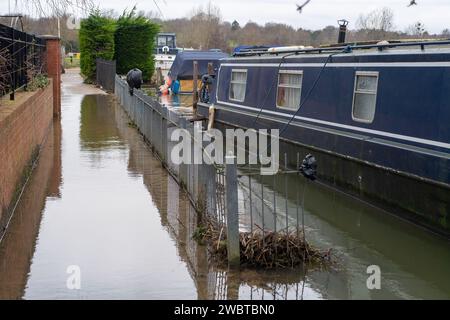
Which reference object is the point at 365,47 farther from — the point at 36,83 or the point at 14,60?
the point at 36,83

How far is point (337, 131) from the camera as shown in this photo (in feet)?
39.6

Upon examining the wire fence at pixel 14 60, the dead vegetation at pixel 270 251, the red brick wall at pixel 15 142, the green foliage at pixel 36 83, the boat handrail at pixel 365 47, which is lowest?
the dead vegetation at pixel 270 251

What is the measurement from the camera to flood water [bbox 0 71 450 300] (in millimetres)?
6293

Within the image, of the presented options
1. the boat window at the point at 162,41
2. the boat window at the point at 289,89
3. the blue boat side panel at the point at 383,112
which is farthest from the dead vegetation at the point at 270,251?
the boat window at the point at 162,41

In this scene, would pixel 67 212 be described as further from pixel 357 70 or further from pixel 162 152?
pixel 357 70

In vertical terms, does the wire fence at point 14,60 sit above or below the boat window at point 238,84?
above

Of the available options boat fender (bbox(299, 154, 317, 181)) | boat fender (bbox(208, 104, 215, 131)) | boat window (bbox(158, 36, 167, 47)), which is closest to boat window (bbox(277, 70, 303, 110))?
boat fender (bbox(208, 104, 215, 131))

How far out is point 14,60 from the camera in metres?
11.5

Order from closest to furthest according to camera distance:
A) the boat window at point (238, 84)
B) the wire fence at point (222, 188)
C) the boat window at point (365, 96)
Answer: the wire fence at point (222, 188) → the boat window at point (365, 96) → the boat window at point (238, 84)

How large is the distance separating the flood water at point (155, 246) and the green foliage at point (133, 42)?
25.5 meters

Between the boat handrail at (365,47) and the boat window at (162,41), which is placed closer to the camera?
the boat handrail at (365,47)

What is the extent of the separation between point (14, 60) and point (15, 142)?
8.78ft

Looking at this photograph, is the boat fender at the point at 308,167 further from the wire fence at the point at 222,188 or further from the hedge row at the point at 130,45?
the hedge row at the point at 130,45

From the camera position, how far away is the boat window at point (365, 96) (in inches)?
442
